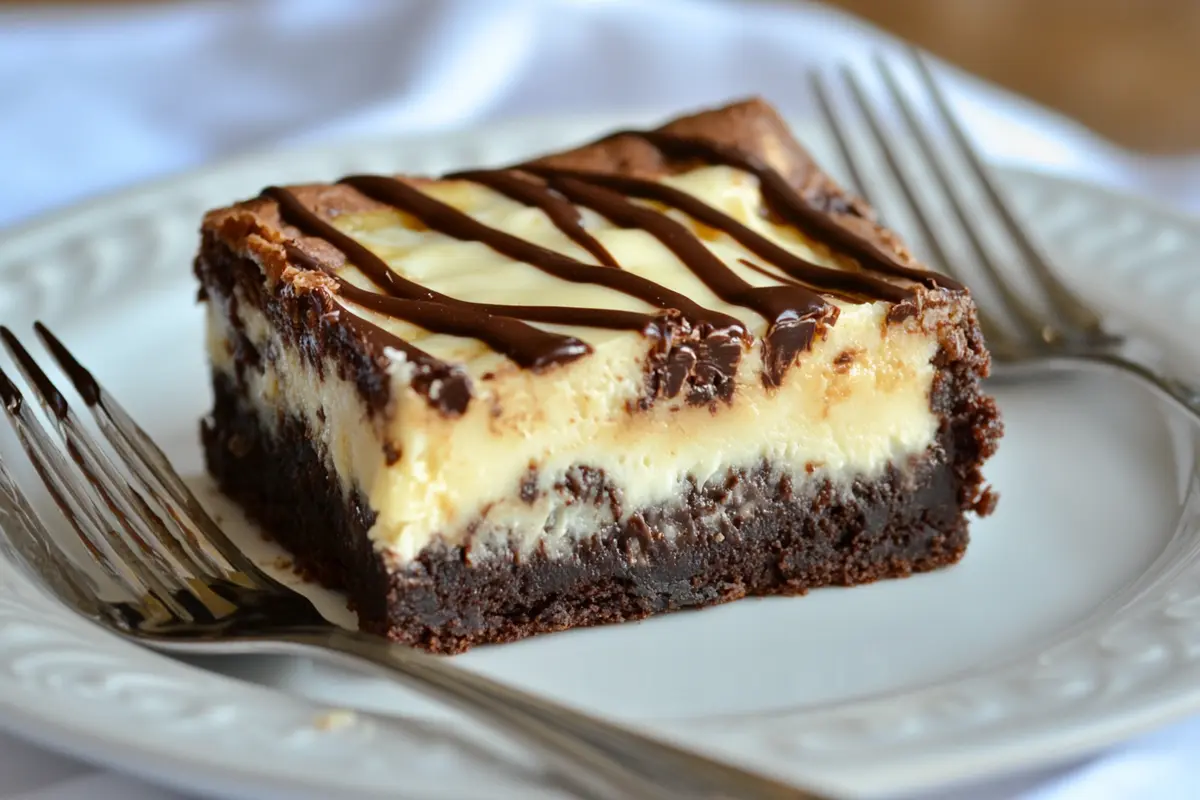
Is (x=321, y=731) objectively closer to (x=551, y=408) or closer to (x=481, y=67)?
(x=551, y=408)

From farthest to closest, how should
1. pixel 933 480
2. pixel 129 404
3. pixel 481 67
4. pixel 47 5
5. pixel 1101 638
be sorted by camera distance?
pixel 47 5
pixel 481 67
pixel 129 404
pixel 933 480
pixel 1101 638

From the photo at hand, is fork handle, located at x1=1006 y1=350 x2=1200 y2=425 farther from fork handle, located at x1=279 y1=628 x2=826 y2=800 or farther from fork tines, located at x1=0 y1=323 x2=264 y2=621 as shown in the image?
fork tines, located at x1=0 y1=323 x2=264 y2=621

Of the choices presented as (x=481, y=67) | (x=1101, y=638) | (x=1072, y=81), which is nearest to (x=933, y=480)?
(x=1101, y=638)

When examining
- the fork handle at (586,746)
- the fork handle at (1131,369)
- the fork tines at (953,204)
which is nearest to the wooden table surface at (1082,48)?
the fork tines at (953,204)

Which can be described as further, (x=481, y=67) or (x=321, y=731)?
(x=481, y=67)

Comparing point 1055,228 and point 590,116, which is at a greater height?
point 590,116

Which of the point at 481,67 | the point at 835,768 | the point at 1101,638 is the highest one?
the point at 481,67

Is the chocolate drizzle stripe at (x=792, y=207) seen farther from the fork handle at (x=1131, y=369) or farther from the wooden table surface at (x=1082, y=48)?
the wooden table surface at (x=1082, y=48)
